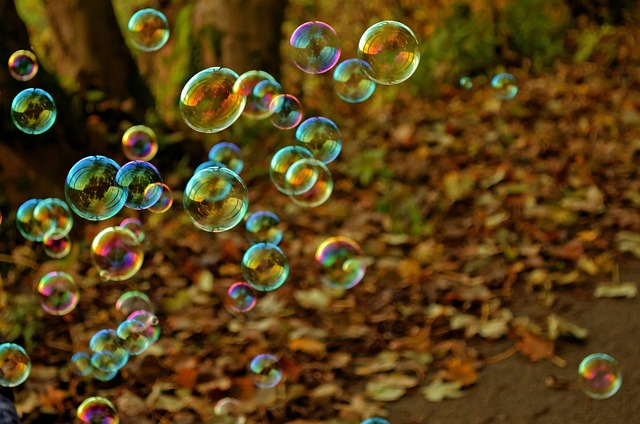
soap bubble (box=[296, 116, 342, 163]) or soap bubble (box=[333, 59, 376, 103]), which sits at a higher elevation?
soap bubble (box=[333, 59, 376, 103])

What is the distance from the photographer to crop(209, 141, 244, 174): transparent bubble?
4607mm

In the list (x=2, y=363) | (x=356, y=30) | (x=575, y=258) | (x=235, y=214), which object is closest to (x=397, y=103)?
(x=356, y=30)

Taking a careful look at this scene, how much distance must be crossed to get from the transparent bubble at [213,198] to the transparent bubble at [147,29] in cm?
141

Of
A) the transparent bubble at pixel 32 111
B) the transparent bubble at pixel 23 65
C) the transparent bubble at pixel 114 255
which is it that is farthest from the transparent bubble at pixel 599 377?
the transparent bubble at pixel 23 65

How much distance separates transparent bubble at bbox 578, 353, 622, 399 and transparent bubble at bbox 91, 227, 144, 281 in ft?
6.03

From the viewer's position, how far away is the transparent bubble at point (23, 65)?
12.5 ft

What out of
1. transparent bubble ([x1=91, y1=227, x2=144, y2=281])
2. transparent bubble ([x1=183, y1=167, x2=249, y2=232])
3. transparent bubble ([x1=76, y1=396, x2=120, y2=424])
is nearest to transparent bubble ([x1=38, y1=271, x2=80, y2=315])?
transparent bubble ([x1=91, y1=227, x2=144, y2=281])

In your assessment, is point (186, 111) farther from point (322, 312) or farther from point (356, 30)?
point (356, 30)

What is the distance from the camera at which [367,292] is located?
418 cm

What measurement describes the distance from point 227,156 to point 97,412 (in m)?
2.08

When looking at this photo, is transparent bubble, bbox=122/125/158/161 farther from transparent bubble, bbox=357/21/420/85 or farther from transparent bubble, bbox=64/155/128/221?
transparent bubble, bbox=357/21/420/85

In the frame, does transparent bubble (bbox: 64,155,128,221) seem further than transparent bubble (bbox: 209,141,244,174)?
No

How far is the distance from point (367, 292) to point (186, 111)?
1540 mm

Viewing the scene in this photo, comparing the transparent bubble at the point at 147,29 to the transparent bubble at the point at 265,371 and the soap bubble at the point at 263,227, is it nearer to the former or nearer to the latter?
the soap bubble at the point at 263,227
